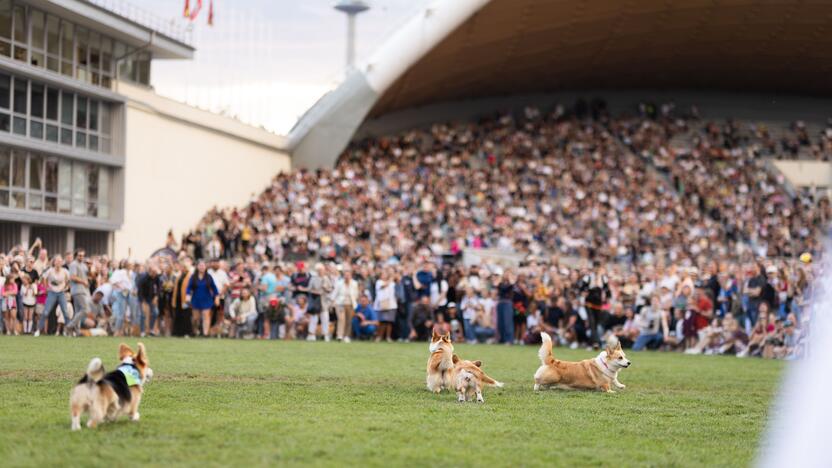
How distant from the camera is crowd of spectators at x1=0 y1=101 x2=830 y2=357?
25672mm

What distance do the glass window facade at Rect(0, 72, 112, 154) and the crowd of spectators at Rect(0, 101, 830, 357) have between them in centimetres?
401

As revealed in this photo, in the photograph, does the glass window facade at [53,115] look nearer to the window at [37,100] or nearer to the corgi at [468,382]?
the window at [37,100]

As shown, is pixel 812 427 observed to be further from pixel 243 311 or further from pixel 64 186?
pixel 64 186

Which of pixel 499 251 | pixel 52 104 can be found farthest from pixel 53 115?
pixel 499 251

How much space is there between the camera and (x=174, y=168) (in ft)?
137

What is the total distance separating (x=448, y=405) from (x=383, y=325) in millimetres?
15459

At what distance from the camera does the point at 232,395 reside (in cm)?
1272

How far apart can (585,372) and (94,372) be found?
Answer: 727 cm

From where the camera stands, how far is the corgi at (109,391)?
365 inches

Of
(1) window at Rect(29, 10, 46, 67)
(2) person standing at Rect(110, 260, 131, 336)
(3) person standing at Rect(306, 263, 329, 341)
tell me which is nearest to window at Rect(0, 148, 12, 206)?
(1) window at Rect(29, 10, 46, 67)

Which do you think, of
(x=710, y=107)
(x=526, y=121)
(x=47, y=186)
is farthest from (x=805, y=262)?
(x=710, y=107)

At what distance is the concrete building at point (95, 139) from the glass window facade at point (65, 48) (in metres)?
0.03

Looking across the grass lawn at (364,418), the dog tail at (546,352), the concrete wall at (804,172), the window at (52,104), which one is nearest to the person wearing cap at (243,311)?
the grass lawn at (364,418)

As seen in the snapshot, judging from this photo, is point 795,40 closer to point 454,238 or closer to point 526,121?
point 526,121
